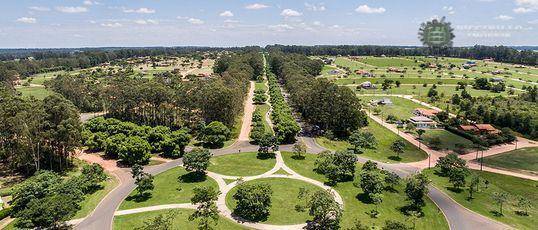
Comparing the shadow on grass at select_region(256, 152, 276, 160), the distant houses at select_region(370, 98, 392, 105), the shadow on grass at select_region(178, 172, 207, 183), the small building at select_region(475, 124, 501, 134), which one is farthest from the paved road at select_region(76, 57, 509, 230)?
the distant houses at select_region(370, 98, 392, 105)

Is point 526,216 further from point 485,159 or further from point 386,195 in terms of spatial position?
point 485,159

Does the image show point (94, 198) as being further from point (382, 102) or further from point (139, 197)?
point (382, 102)

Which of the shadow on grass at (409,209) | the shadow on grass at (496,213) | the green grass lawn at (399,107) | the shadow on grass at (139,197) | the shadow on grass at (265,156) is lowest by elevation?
the shadow on grass at (496,213)

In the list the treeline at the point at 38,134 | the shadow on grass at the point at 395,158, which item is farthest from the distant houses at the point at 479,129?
the treeline at the point at 38,134

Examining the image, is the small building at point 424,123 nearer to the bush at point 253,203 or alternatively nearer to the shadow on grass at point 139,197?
the bush at point 253,203

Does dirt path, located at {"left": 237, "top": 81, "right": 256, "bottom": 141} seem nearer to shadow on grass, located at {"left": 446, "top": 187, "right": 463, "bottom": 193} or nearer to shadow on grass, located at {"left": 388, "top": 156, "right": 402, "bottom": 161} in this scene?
shadow on grass, located at {"left": 388, "top": 156, "right": 402, "bottom": 161}

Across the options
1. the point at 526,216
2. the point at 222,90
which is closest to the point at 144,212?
the point at 222,90
